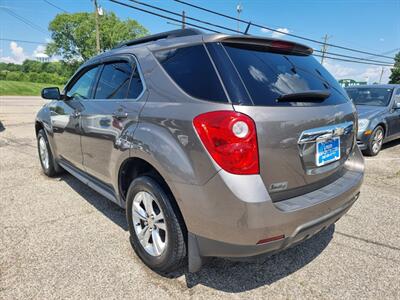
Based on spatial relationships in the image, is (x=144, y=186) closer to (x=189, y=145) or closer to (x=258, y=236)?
(x=189, y=145)

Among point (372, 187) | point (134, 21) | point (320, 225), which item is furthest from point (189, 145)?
point (134, 21)

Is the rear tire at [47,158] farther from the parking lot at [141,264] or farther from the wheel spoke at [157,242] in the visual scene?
the wheel spoke at [157,242]

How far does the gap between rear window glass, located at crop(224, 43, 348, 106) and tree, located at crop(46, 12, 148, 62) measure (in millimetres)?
47676

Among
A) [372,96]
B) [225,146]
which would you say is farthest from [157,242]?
[372,96]

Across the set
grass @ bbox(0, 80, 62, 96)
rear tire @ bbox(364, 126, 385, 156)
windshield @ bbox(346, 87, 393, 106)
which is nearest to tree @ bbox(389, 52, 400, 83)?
windshield @ bbox(346, 87, 393, 106)

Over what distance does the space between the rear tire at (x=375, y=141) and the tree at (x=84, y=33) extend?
4538 cm

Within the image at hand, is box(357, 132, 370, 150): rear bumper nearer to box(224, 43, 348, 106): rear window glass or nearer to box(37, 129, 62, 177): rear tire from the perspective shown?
box(224, 43, 348, 106): rear window glass

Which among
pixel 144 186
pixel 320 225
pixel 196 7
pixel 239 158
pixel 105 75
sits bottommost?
pixel 320 225

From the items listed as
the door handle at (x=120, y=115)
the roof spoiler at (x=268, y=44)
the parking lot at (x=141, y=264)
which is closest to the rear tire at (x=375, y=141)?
the parking lot at (x=141, y=264)

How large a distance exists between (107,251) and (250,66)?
6.56 ft

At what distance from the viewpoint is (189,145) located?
1807 mm

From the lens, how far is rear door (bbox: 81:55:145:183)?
241 cm

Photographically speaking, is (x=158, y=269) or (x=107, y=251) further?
(x=107, y=251)

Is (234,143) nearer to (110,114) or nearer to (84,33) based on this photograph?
(110,114)
